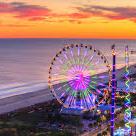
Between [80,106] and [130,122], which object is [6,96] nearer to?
[80,106]

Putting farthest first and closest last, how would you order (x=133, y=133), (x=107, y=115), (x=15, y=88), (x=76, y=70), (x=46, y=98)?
(x=15, y=88) → (x=46, y=98) → (x=107, y=115) → (x=76, y=70) → (x=133, y=133)

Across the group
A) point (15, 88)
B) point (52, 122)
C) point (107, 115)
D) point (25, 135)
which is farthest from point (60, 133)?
point (15, 88)

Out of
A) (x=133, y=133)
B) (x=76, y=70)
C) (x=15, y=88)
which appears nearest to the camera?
(x=133, y=133)

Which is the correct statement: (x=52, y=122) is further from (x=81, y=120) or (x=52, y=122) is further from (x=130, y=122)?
(x=130, y=122)

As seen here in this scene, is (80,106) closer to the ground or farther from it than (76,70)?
closer to the ground

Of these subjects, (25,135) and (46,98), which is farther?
(46,98)

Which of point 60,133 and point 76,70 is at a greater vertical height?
point 76,70

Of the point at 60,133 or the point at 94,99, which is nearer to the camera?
the point at 60,133

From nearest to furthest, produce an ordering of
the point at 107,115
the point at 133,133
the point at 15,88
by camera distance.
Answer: the point at 133,133 < the point at 107,115 < the point at 15,88

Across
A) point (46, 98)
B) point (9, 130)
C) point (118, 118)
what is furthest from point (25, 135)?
point (46, 98)
